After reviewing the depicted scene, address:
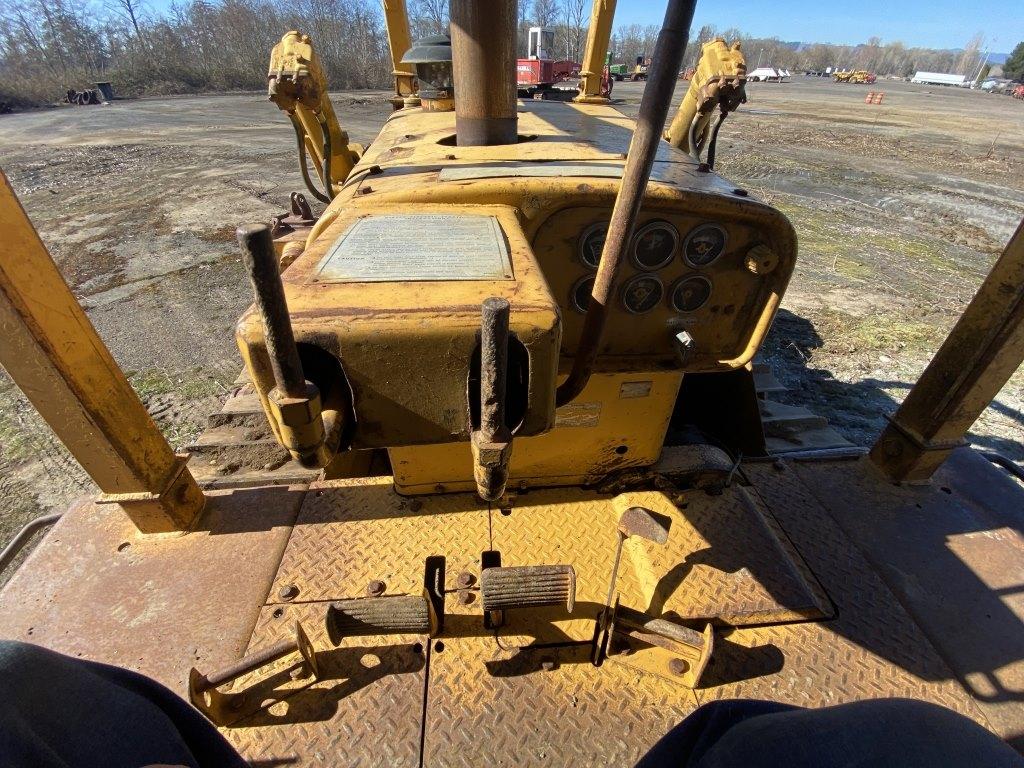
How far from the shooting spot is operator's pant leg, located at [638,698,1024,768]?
2.88 feet

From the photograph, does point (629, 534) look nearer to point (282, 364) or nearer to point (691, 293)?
point (691, 293)

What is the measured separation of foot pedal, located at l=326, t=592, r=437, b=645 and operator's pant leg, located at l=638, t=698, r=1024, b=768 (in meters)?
1.09

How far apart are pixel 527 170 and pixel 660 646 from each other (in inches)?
75.4

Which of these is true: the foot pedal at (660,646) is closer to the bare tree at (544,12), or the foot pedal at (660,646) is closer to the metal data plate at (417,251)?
the metal data plate at (417,251)

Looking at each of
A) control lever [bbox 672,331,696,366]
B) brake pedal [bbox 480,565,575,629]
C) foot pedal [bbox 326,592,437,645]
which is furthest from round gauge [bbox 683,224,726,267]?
foot pedal [bbox 326,592,437,645]

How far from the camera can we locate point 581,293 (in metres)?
2.15

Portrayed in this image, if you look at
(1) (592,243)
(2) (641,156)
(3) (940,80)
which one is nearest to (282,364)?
(2) (641,156)

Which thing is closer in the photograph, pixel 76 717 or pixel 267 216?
pixel 76 717

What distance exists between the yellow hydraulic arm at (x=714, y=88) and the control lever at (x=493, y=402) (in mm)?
1985

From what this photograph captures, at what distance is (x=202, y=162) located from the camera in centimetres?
1281

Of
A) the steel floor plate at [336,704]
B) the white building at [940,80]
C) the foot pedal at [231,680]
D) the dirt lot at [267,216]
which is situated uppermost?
the foot pedal at [231,680]

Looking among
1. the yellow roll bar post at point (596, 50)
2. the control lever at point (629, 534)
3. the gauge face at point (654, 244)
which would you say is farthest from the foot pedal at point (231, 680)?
the yellow roll bar post at point (596, 50)

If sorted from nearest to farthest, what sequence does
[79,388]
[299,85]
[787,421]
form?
[79,388]
[299,85]
[787,421]

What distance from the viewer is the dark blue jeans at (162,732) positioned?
0.82 metres
